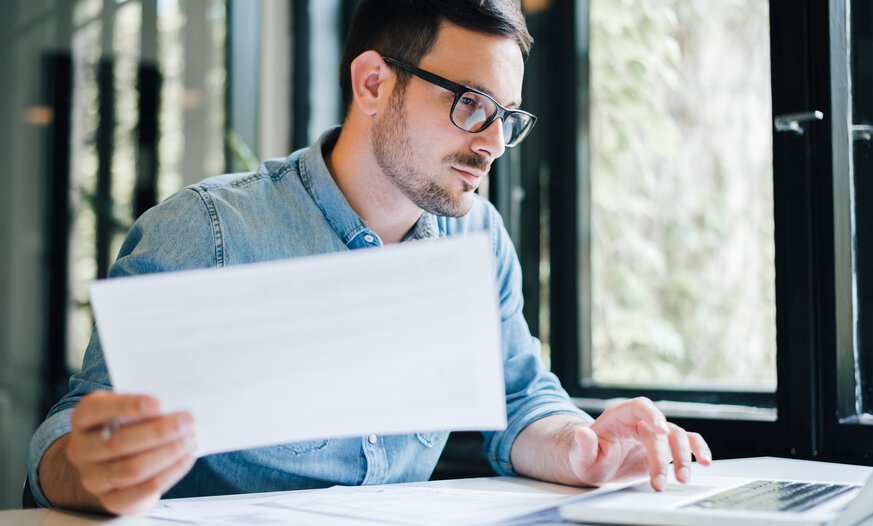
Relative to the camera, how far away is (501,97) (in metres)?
1.28

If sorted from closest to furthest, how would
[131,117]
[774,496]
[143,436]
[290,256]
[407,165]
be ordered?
[143,436] → [774,496] → [290,256] → [407,165] → [131,117]

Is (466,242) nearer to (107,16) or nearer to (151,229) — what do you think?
(151,229)

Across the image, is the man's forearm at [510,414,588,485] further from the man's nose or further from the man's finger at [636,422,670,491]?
the man's nose

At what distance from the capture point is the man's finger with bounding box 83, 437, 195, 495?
0.72m

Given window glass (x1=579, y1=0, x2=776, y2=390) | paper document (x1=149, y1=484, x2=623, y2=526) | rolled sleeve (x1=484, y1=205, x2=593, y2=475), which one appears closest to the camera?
paper document (x1=149, y1=484, x2=623, y2=526)

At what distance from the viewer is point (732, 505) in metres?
0.79

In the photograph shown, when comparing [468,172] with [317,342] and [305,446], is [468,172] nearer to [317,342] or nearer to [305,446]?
[305,446]

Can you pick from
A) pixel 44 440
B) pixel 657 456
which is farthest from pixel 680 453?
pixel 44 440

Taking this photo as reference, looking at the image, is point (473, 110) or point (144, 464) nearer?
point (144, 464)

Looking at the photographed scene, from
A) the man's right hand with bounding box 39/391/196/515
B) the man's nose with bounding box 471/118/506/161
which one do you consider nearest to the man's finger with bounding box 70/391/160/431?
the man's right hand with bounding box 39/391/196/515

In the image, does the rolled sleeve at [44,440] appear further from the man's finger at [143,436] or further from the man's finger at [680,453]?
the man's finger at [680,453]

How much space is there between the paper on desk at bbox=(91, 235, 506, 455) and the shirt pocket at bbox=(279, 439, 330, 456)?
0.42 m

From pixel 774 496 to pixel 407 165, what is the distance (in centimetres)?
72

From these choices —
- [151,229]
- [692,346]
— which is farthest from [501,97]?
[692,346]
